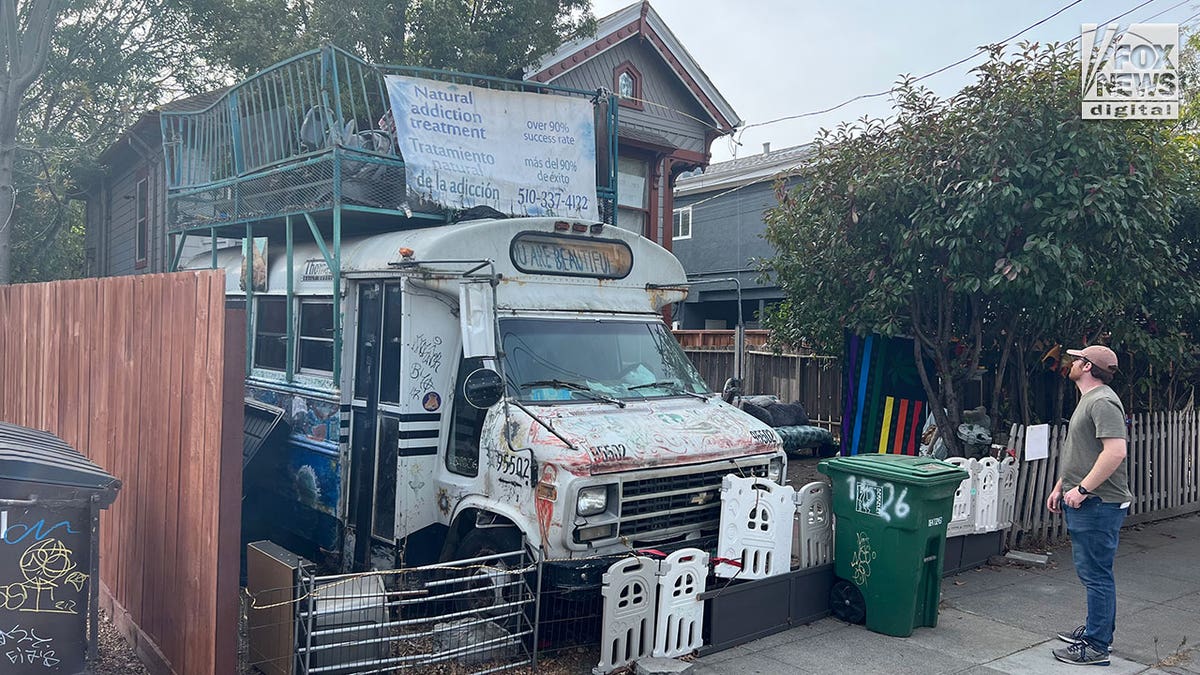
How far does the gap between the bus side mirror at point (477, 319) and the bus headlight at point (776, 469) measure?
2.00 m

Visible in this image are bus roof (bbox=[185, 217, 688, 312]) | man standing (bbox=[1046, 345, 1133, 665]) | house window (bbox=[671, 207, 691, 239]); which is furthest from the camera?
house window (bbox=[671, 207, 691, 239])

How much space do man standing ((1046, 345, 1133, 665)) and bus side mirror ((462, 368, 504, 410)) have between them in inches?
137

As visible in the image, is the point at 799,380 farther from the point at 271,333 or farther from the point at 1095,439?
the point at 271,333

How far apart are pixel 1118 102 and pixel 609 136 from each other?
4446mm

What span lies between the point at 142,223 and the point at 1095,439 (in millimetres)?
17004

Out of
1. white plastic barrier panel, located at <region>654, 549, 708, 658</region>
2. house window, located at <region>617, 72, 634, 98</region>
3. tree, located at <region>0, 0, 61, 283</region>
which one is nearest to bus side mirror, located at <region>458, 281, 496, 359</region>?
white plastic barrier panel, located at <region>654, 549, 708, 658</region>

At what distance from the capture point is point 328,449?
20.3 feet

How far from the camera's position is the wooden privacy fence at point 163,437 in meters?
3.98

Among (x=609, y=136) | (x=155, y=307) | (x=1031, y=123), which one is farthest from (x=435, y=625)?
(x=1031, y=123)

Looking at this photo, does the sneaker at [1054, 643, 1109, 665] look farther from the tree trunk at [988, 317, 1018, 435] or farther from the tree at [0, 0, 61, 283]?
the tree at [0, 0, 61, 283]

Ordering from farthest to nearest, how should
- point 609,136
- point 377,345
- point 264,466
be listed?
point 609,136 → point 264,466 → point 377,345

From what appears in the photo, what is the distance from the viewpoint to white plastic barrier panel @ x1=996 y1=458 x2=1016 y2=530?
7414 millimetres

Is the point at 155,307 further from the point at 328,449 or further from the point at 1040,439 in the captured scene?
the point at 1040,439

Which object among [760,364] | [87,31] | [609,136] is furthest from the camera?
[87,31]
